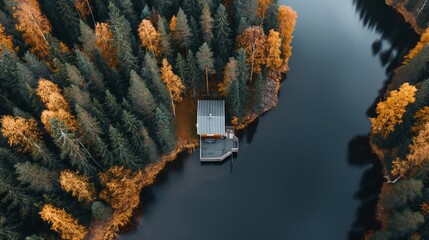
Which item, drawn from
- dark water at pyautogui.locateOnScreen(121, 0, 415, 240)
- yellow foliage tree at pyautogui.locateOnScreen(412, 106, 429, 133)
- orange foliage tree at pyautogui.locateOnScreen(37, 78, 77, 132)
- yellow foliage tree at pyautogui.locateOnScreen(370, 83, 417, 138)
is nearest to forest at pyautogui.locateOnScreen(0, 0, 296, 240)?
orange foliage tree at pyautogui.locateOnScreen(37, 78, 77, 132)

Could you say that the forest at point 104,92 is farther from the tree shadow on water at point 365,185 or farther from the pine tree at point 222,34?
the tree shadow on water at point 365,185

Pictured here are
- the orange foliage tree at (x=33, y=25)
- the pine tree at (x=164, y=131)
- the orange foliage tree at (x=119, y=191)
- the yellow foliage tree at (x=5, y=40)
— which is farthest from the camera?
the orange foliage tree at (x=33, y=25)

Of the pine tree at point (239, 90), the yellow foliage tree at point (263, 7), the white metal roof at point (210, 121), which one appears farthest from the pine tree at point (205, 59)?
the yellow foliage tree at point (263, 7)

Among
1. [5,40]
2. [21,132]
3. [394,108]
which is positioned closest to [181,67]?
[21,132]

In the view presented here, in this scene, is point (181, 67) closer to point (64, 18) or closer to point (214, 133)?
point (214, 133)

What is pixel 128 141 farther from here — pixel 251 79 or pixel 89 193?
pixel 251 79

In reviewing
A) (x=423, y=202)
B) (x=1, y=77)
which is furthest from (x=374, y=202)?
(x=1, y=77)
